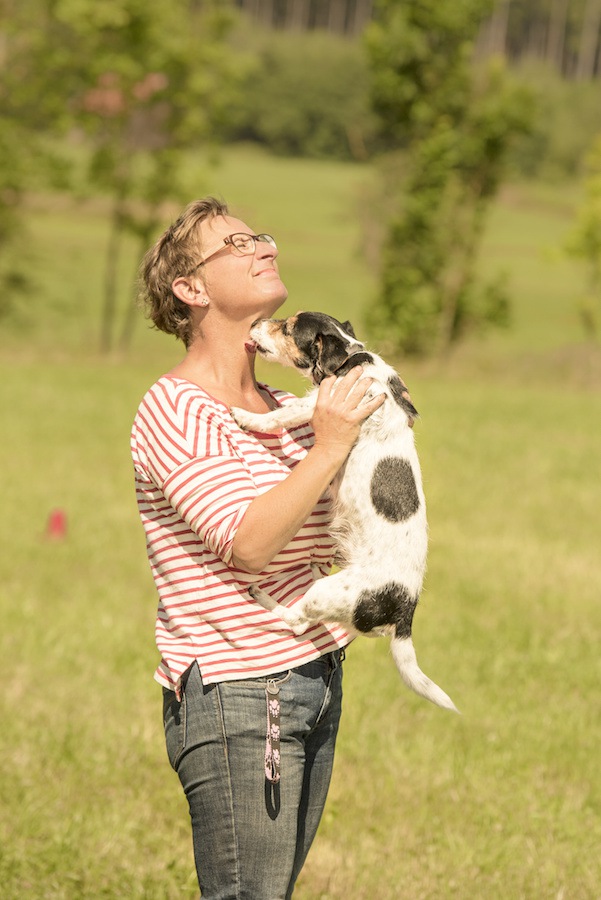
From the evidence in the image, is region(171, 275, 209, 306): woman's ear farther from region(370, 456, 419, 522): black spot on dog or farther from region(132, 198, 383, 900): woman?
region(370, 456, 419, 522): black spot on dog

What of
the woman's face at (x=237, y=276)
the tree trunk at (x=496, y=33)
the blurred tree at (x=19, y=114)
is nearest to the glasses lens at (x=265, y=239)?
the woman's face at (x=237, y=276)

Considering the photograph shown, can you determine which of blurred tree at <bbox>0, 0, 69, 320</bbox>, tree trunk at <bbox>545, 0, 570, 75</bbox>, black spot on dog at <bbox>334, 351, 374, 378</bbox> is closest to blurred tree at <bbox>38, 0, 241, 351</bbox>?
blurred tree at <bbox>0, 0, 69, 320</bbox>

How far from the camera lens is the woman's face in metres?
3.04

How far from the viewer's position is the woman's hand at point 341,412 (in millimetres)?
2793

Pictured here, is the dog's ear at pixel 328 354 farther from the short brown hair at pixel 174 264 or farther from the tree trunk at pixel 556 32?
the tree trunk at pixel 556 32

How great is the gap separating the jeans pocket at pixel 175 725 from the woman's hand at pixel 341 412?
2.53ft

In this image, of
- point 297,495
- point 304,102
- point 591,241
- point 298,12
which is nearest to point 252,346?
point 297,495

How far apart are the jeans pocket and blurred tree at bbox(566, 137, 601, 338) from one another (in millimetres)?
27299

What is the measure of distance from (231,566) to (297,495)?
32 cm

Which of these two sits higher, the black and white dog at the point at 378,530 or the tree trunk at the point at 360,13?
the tree trunk at the point at 360,13

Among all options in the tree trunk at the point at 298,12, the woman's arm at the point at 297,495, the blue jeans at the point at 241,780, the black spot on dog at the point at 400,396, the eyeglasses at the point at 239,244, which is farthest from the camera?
the tree trunk at the point at 298,12

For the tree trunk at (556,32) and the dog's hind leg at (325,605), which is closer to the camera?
the dog's hind leg at (325,605)

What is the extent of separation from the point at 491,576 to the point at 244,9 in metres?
125

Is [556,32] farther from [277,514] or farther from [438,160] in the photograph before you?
[277,514]
